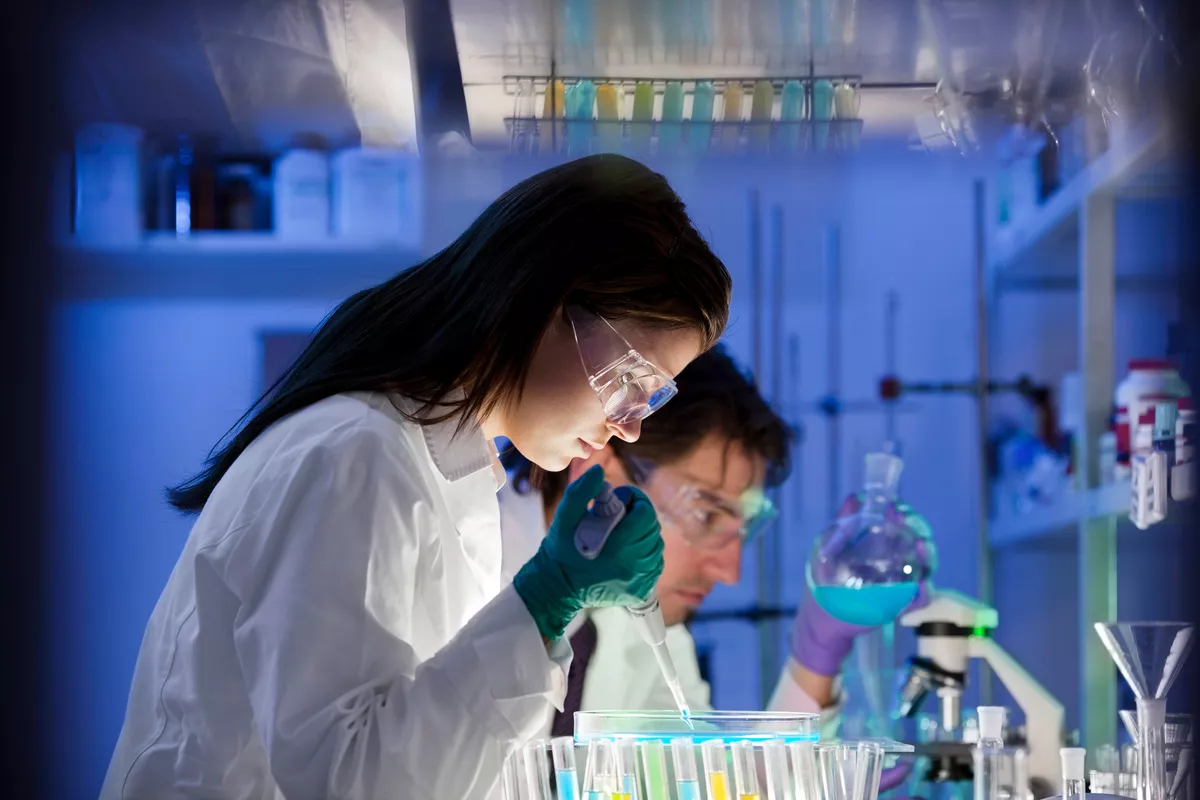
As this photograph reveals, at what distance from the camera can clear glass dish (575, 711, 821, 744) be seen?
1.35 meters

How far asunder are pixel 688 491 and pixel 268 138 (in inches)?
54.9

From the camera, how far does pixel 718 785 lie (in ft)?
4.41

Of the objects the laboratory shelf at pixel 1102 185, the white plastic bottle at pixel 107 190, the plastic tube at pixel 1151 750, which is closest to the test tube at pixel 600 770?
the plastic tube at pixel 1151 750

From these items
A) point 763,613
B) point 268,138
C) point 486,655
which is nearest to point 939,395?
point 763,613

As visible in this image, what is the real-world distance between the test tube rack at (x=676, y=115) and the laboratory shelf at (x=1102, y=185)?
1.86ft

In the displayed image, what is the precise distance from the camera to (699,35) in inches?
85.0

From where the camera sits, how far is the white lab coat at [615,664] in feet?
8.46

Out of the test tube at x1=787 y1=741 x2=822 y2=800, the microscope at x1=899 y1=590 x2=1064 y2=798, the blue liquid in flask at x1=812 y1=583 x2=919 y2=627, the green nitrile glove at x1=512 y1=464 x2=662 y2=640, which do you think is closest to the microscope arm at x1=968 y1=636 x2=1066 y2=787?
the microscope at x1=899 y1=590 x2=1064 y2=798

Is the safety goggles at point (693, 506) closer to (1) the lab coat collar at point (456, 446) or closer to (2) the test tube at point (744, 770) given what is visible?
(1) the lab coat collar at point (456, 446)

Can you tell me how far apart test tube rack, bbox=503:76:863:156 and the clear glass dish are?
1152 millimetres

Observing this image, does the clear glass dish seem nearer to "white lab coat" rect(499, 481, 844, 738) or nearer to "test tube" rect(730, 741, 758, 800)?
"test tube" rect(730, 741, 758, 800)

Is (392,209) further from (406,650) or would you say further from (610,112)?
(406,650)

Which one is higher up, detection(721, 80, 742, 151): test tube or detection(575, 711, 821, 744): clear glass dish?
detection(721, 80, 742, 151): test tube

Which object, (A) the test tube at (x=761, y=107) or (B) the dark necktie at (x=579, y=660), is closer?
(A) the test tube at (x=761, y=107)
